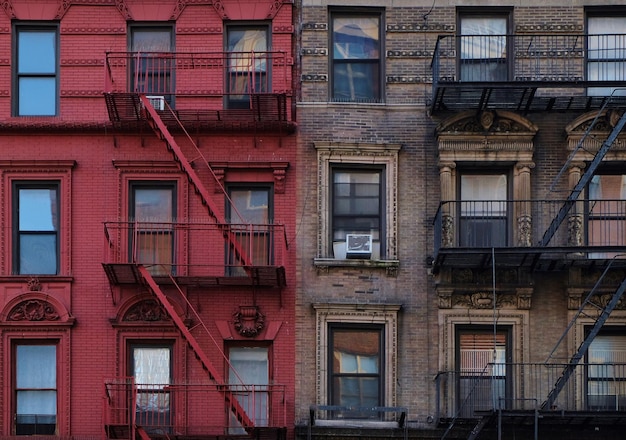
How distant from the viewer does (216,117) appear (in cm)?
2158

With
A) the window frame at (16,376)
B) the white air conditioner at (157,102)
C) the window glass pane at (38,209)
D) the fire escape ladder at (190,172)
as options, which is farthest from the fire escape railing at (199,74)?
the window frame at (16,376)

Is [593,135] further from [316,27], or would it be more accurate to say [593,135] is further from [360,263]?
[316,27]

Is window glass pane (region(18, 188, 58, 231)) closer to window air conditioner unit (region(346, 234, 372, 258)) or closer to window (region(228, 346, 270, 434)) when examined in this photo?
window (region(228, 346, 270, 434))

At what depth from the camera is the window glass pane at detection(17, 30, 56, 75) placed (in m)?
22.1

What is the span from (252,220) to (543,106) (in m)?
5.51

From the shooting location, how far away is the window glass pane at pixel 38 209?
71.2 feet

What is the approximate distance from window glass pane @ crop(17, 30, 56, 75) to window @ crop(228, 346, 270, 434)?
611 centimetres

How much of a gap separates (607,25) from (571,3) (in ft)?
2.58

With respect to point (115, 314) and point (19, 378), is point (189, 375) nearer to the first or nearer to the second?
point (115, 314)

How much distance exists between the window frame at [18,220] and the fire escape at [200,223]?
96cm

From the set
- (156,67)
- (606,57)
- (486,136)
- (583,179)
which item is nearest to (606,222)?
(583,179)

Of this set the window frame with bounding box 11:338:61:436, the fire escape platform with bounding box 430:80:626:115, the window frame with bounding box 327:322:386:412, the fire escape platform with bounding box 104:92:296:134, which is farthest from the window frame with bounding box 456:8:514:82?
the window frame with bounding box 11:338:61:436

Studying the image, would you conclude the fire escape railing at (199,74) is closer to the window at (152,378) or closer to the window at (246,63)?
the window at (246,63)

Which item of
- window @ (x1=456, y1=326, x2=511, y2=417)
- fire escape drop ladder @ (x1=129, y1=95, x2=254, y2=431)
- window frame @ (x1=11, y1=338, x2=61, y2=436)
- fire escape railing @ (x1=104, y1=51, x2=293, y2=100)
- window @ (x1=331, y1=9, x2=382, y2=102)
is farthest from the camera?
window @ (x1=331, y1=9, x2=382, y2=102)
